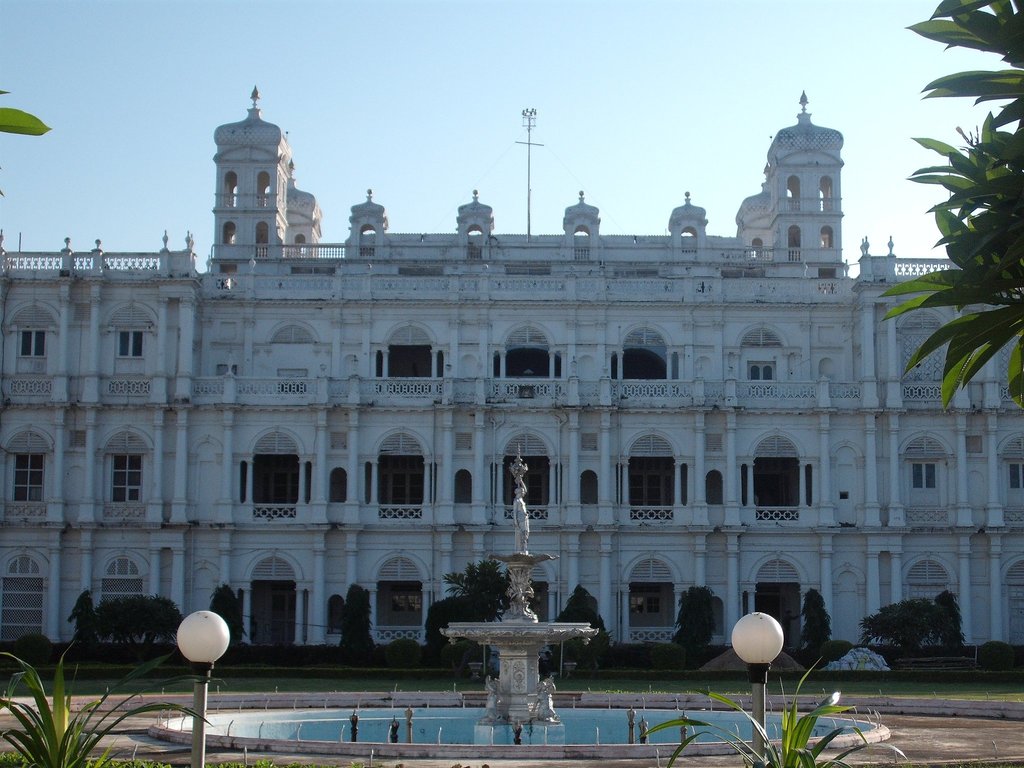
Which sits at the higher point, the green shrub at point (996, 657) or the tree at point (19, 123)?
the tree at point (19, 123)

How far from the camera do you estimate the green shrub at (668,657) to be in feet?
172

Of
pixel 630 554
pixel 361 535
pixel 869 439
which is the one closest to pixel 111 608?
pixel 361 535

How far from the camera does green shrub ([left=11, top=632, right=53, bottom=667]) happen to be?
5244cm

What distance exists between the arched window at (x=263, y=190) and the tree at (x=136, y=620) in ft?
74.7

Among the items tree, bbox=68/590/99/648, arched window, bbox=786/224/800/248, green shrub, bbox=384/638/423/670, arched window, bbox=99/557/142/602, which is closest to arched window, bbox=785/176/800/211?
arched window, bbox=786/224/800/248

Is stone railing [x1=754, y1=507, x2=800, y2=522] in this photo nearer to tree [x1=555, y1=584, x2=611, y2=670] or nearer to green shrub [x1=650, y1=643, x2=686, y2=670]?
tree [x1=555, y1=584, x2=611, y2=670]

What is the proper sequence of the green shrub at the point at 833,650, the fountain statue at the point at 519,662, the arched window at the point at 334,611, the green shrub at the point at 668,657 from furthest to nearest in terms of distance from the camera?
the arched window at the point at 334,611
the green shrub at the point at 833,650
the green shrub at the point at 668,657
the fountain statue at the point at 519,662

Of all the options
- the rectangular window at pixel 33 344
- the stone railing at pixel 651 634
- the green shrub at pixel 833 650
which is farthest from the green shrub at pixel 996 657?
the rectangular window at pixel 33 344

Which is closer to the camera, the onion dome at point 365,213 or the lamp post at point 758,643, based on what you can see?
the lamp post at point 758,643

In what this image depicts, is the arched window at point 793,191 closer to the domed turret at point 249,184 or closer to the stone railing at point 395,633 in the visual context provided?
the domed turret at point 249,184

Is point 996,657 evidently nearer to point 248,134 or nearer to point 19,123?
point 248,134

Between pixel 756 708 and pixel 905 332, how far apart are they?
5089 centimetres

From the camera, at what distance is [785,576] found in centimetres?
6019

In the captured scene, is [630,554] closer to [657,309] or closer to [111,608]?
[657,309]
